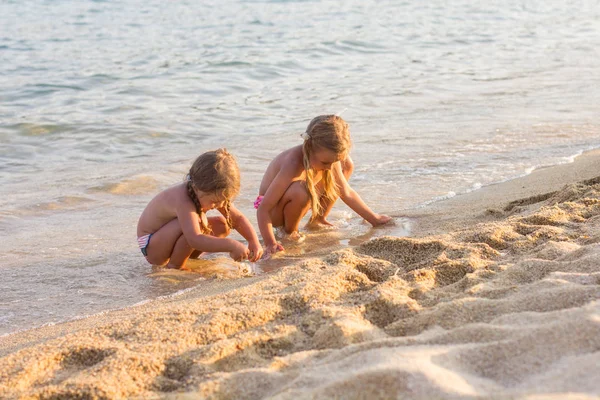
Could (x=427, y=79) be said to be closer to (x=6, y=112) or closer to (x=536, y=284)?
(x=6, y=112)

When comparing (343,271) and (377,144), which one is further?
(377,144)

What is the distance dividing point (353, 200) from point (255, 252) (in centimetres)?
92

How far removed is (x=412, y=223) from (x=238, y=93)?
5762mm

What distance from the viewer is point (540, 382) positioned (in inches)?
76.7

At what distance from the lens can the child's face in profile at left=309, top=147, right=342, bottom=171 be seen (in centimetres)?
445

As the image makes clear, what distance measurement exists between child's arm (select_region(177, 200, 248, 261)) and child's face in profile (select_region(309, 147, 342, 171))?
0.78m

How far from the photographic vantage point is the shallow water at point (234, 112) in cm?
485

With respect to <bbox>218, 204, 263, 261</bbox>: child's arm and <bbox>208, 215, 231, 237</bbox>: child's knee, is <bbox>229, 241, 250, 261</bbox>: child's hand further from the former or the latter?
<bbox>208, 215, 231, 237</bbox>: child's knee

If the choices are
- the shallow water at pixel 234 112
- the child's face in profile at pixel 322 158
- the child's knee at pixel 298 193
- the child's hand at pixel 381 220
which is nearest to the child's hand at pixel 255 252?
the shallow water at pixel 234 112

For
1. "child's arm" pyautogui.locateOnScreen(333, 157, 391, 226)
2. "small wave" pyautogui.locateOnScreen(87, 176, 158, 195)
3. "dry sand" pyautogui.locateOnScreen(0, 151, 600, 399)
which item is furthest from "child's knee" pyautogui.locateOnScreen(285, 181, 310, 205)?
"small wave" pyautogui.locateOnScreen(87, 176, 158, 195)

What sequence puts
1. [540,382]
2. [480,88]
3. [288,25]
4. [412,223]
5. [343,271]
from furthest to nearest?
[288,25] < [480,88] < [412,223] < [343,271] < [540,382]

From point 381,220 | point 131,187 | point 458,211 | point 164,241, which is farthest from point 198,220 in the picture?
point 131,187

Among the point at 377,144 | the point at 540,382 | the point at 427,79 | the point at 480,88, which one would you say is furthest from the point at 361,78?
the point at 540,382

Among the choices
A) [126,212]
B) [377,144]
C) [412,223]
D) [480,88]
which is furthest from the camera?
[480,88]
